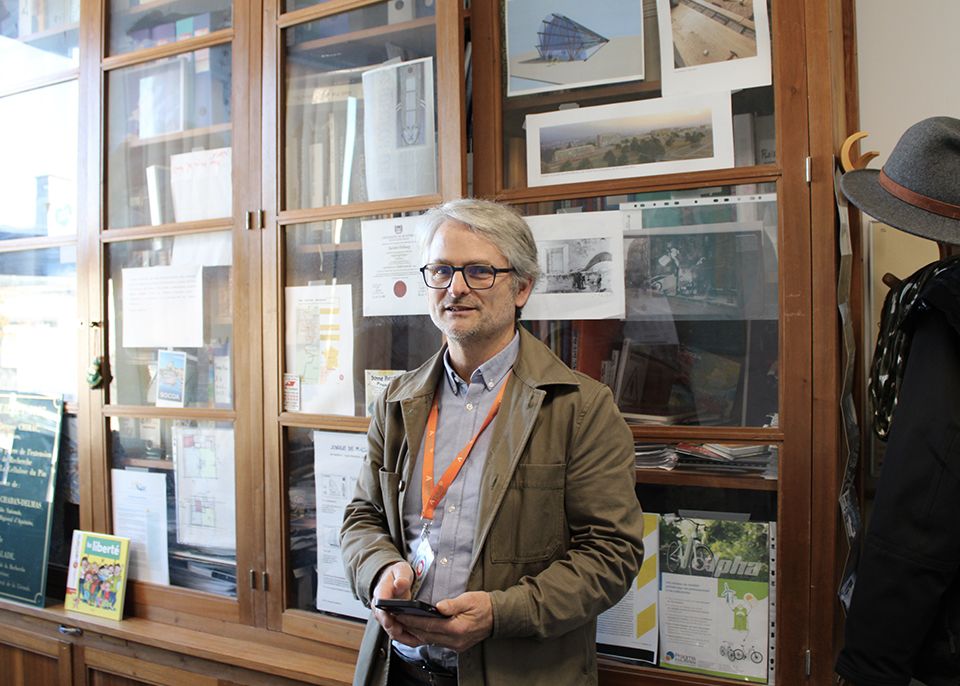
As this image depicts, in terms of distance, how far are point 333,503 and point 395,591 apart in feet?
2.82

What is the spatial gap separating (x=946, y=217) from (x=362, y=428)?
1.44 metres

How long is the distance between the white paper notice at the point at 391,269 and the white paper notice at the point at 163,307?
63 cm

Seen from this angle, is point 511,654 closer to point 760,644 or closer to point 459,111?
point 760,644

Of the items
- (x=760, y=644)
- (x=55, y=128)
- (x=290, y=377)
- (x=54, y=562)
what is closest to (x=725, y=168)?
(x=760, y=644)

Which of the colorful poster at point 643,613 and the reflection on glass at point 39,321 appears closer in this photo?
the colorful poster at point 643,613

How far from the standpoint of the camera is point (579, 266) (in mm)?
1726

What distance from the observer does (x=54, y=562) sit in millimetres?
2512

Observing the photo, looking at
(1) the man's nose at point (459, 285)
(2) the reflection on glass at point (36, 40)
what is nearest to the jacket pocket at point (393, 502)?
(1) the man's nose at point (459, 285)

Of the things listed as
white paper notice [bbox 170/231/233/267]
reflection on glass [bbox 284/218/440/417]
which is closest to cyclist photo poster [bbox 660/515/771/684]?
reflection on glass [bbox 284/218/440/417]

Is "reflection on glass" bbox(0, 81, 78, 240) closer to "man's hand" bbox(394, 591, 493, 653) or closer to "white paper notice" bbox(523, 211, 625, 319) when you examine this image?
"white paper notice" bbox(523, 211, 625, 319)

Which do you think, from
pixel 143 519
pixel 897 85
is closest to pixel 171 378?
pixel 143 519

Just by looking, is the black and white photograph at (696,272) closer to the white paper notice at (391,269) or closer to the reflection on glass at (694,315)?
the reflection on glass at (694,315)

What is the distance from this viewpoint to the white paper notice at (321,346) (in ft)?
6.66

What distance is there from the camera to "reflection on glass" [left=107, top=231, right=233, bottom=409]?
87.7 inches
